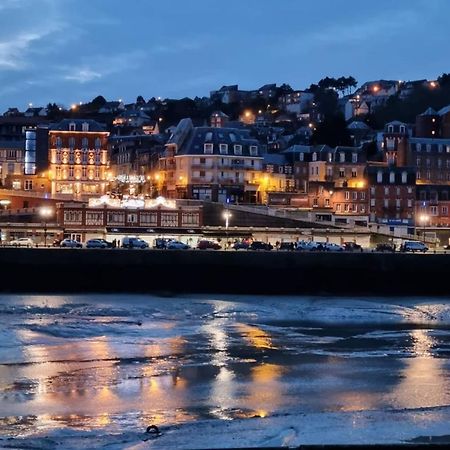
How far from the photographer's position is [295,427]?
17.5 metres

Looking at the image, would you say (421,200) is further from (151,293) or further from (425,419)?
(425,419)

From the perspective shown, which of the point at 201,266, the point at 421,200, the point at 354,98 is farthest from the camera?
the point at 354,98

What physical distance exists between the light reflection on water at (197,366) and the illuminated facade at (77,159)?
71.1 metres

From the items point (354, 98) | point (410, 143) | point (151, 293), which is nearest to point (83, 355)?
point (151, 293)

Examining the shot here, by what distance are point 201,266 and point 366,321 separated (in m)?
16.2

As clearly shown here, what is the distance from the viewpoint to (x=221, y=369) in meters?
25.6

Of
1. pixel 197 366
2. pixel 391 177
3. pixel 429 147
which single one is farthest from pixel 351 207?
pixel 197 366

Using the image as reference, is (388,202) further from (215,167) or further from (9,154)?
(9,154)

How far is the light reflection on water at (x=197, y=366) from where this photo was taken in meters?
20.4

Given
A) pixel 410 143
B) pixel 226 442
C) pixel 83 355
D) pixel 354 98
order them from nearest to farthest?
pixel 226 442 < pixel 83 355 < pixel 410 143 < pixel 354 98

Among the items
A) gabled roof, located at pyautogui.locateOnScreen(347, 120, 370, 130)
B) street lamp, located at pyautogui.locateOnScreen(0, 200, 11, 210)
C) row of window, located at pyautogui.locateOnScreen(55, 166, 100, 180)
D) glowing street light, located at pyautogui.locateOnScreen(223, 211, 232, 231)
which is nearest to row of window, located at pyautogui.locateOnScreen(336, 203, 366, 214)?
glowing street light, located at pyautogui.locateOnScreen(223, 211, 232, 231)

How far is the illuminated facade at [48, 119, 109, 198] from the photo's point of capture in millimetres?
110125

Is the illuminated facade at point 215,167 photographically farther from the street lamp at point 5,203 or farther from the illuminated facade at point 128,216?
the illuminated facade at point 128,216

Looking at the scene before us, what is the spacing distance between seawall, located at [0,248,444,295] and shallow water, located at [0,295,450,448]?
28.6 ft
